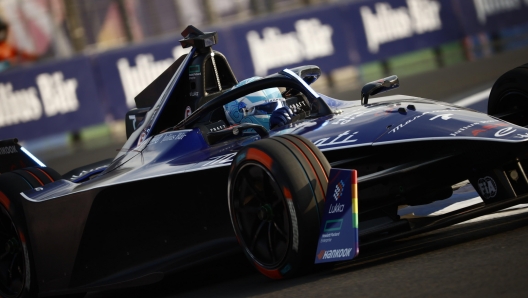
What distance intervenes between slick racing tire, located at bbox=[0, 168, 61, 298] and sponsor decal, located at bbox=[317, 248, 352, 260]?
247 centimetres

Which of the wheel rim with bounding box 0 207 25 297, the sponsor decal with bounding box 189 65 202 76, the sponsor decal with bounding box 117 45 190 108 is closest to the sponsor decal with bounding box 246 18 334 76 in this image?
the sponsor decal with bounding box 117 45 190 108

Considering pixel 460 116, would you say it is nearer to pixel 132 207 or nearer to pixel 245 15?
pixel 132 207

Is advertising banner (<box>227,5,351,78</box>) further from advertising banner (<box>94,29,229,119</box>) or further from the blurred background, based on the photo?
advertising banner (<box>94,29,229,119</box>)

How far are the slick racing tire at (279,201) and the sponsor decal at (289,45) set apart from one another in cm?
1132

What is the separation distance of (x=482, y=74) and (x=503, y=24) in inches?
142

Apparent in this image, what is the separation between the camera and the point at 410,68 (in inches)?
714

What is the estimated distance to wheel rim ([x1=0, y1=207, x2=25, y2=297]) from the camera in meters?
6.45

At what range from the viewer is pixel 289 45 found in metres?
16.5

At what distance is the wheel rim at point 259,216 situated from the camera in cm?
492

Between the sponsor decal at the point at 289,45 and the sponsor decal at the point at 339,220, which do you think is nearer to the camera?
the sponsor decal at the point at 339,220

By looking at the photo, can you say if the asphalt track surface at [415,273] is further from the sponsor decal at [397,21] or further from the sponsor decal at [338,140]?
the sponsor decal at [397,21]

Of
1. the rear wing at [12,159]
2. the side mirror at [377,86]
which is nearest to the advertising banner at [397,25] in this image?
the rear wing at [12,159]

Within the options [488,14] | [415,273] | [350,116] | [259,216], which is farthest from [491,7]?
[415,273]

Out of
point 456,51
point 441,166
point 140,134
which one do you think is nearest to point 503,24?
point 456,51
